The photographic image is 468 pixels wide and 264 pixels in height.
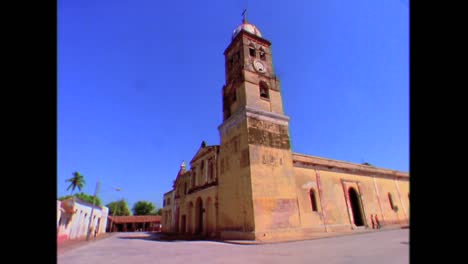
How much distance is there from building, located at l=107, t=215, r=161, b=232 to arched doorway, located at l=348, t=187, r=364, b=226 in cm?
3947

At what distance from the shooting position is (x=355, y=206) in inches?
933

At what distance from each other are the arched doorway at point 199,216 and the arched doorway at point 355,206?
1418 centimetres

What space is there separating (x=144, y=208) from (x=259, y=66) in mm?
62015

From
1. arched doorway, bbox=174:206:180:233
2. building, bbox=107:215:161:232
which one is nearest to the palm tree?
building, bbox=107:215:161:232

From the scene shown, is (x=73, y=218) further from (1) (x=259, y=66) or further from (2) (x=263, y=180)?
(1) (x=259, y=66)

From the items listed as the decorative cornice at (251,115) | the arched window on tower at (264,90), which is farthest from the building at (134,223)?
the arched window on tower at (264,90)

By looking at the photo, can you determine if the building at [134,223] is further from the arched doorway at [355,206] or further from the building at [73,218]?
the arched doorway at [355,206]

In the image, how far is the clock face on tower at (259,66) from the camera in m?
21.7

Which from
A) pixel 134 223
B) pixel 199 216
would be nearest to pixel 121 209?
pixel 134 223

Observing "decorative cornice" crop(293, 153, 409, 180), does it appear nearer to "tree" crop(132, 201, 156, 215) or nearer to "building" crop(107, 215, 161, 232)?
"building" crop(107, 215, 161, 232)
